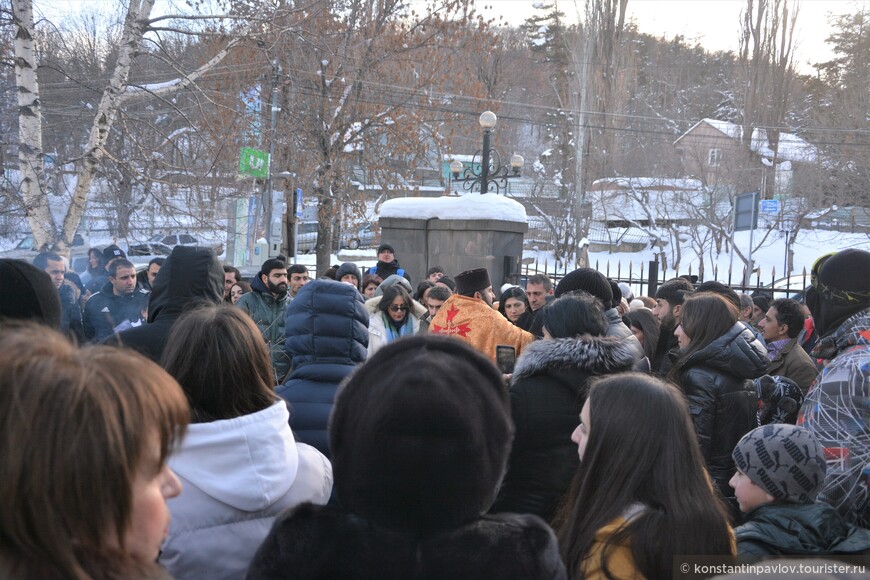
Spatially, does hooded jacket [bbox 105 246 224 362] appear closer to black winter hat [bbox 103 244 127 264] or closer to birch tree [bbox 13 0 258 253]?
black winter hat [bbox 103 244 127 264]

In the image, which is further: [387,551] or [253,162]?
[253,162]

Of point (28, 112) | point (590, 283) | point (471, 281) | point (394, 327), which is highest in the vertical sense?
point (28, 112)

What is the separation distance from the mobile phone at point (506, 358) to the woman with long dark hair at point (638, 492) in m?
2.58

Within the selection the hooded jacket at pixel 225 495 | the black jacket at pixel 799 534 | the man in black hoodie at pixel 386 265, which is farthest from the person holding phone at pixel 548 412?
the man in black hoodie at pixel 386 265

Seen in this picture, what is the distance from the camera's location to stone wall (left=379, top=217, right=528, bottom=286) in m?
12.5

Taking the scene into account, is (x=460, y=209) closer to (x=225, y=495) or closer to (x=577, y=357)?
(x=577, y=357)

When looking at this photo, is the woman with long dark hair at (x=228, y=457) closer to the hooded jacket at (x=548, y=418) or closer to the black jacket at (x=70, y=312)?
the hooded jacket at (x=548, y=418)

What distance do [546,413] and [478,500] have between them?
4.44 ft

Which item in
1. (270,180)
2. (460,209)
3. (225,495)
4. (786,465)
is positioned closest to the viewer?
(225,495)

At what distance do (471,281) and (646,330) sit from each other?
4.81ft

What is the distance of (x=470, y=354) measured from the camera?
1937 mm

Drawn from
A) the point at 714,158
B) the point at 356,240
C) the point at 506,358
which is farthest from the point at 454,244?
the point at 714,158

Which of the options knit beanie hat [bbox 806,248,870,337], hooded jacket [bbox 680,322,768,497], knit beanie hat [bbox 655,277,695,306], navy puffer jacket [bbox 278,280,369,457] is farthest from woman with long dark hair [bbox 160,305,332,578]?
knit beanie hat [bbox 655,277,695,306]

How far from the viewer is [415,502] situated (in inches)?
69.0
